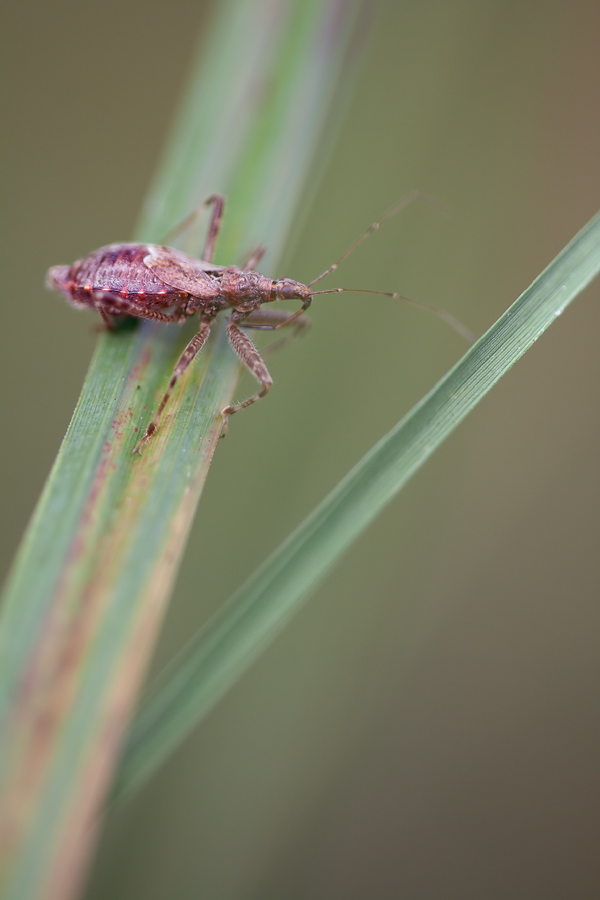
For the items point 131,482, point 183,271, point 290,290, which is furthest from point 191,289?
point 131,482

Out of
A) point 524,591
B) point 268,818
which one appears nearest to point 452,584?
point 524,591

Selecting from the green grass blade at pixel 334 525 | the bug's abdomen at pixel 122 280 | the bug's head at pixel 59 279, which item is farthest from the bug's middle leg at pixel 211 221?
the green grass blade at pixel 334 525

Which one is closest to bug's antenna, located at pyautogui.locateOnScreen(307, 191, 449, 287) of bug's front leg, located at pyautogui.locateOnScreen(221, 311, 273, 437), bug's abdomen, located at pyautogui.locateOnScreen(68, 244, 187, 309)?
bug's front leg, located at pyautogui.locateOnScreen(221, 311, 273, 437)

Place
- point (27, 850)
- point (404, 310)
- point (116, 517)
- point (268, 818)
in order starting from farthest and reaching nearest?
point (404, 310)
point (268, 818)
point (116, 517)
point (27, 850)

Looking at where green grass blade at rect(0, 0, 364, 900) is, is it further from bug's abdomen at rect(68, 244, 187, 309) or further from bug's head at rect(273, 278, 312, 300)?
bug's head at rect(273, 278, 312, 300)

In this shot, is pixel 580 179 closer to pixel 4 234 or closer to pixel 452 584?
pixel 452 584
